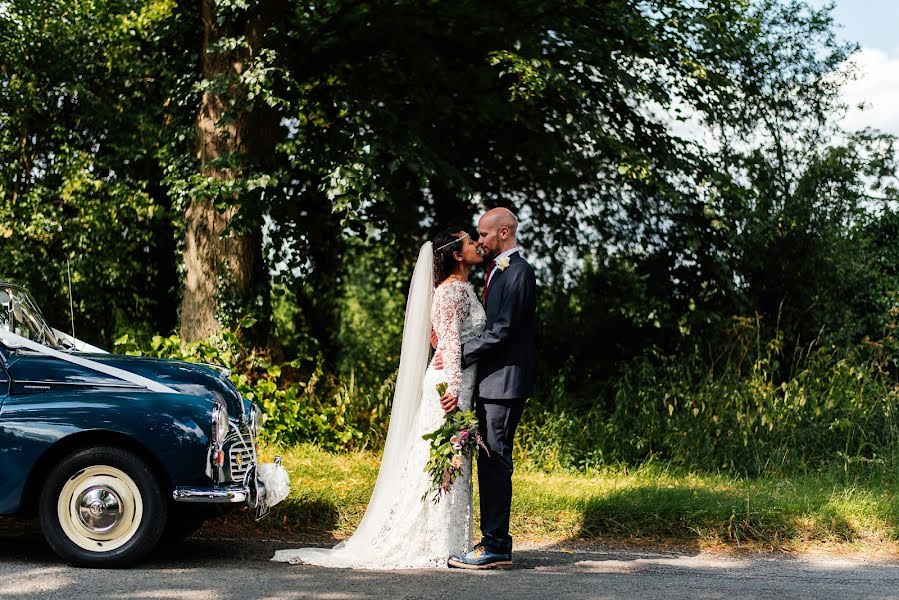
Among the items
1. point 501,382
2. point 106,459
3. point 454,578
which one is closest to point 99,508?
point 106,459

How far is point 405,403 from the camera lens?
21.9ft

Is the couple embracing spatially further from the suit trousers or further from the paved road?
the paved road

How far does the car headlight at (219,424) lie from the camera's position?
5957mm

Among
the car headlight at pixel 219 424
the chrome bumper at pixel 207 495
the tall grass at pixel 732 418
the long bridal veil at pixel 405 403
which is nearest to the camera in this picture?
the chrome bumper at pixel 207 495

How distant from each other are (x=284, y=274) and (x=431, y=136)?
2.30m

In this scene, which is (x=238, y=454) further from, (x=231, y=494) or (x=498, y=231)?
(x=498, y=231)

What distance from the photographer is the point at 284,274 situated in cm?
1135

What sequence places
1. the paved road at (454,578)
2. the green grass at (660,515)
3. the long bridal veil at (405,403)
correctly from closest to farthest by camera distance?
the paved road at (454,578), the long bridal veil at (405,403), the green grass at (660,515)

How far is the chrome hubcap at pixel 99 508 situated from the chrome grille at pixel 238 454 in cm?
68

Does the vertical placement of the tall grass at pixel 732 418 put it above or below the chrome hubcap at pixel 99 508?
above

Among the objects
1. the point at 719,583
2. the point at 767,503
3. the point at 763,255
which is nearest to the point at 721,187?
the point at 763,255

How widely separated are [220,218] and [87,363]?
15.3 ft

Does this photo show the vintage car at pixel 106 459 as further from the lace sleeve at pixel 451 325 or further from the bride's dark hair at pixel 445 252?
the bride's dark hair at pixel 445 252

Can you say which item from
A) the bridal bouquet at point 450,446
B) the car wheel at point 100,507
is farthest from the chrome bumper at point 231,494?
the bridal bouquet at point 450,446
